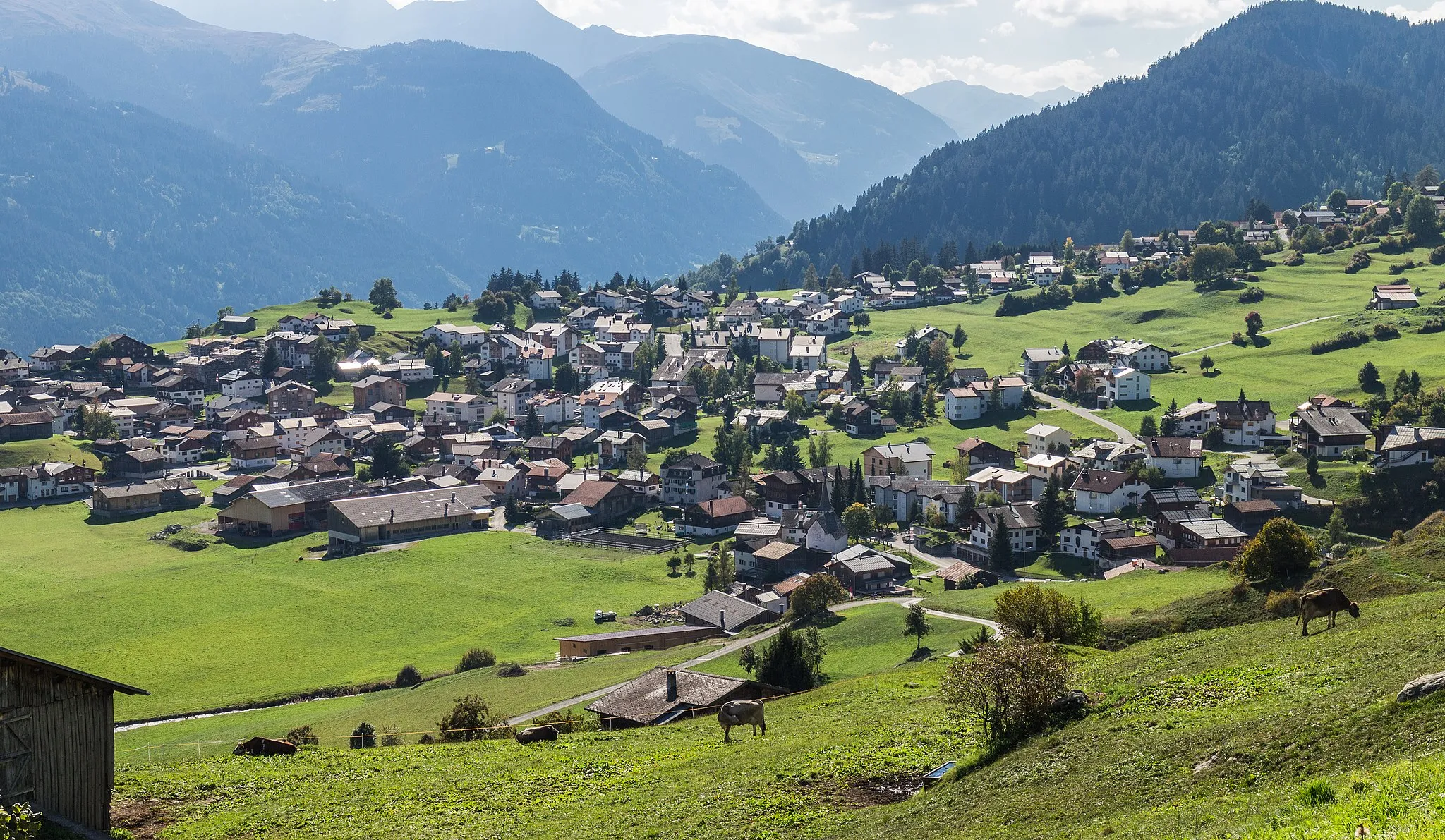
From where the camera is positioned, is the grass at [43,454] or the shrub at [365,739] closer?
the shrub at [365,739]

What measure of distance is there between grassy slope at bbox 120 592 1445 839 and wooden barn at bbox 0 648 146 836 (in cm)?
215

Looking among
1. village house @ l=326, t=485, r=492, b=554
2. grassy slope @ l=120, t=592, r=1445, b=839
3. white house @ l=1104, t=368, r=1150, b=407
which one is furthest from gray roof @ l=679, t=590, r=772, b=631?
white house @ l=1104, t=368, r=1150, b=407

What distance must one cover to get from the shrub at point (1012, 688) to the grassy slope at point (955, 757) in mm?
790

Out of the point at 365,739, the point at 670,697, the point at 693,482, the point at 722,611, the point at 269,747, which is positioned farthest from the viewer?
the point at 693,482

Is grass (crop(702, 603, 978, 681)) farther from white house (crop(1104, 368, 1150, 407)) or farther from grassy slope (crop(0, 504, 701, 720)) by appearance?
white house (crop(1104, 368, 1150, 407))

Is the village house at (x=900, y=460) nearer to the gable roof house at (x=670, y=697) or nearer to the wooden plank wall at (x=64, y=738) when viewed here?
the gable roof house at (x=670, y=697)

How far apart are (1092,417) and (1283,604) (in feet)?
298

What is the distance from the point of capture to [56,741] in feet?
85.7

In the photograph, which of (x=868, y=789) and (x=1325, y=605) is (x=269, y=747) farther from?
(x=1325, y=605)

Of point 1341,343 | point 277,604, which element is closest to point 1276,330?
A: point 1341,343

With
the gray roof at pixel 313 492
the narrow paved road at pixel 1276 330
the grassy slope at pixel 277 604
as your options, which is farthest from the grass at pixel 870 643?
the narrow paved road at pixel 1276 330

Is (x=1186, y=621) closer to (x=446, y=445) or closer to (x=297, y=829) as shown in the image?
(x=297, y=829)

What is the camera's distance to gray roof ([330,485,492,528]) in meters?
109

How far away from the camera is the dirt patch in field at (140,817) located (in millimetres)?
27109
